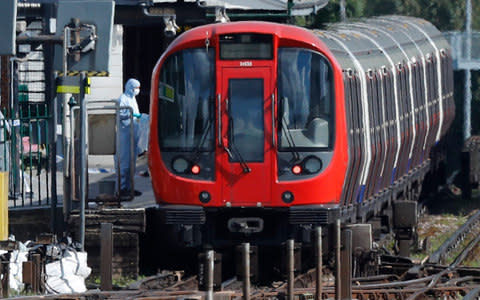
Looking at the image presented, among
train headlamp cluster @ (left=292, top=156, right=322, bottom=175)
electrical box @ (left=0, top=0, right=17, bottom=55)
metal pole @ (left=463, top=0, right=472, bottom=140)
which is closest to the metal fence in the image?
electrical box @ (left=0, top=0, right=17, bottom=55)

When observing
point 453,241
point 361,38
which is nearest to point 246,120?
point 361,38

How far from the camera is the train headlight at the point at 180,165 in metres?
16.7

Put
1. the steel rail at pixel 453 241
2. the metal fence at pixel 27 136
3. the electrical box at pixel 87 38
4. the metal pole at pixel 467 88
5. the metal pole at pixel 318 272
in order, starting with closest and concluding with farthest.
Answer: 1. the metal pole at pixel 318 272
2. the electrical box at pixel 87 38
3. the metal fence at pixel 27 136
4. the steel rail at pixel 453 241
5. the metal pole at pixel 467 88

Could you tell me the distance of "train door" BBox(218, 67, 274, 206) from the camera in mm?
16469

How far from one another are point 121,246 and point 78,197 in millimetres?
785

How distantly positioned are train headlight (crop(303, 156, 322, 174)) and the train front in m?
0.01

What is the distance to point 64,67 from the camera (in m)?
15.4

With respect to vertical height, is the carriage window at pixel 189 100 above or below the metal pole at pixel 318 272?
above

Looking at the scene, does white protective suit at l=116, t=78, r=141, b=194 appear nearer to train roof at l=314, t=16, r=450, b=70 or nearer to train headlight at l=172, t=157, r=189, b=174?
train headlight at l=172, t=157, r=189, b=174

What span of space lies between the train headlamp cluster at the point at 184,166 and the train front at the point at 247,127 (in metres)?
0.01

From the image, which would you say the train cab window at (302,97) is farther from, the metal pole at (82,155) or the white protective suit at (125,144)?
the white protective suit at (125,144)

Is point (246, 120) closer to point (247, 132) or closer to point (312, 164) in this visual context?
point (247, 132)

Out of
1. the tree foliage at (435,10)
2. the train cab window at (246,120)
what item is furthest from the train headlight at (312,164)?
the tree foliage at (435,10)

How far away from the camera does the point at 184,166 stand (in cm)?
1667
